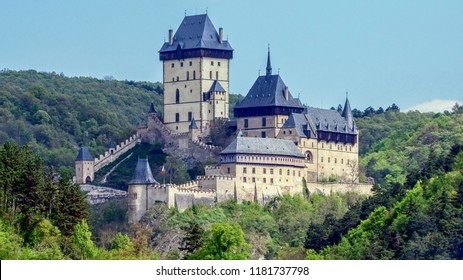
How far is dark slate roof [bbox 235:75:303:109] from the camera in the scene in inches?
4857

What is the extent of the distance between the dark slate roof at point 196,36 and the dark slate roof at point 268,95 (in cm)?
345

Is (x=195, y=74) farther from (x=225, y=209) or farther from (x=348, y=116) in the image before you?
(x=225, y=209)

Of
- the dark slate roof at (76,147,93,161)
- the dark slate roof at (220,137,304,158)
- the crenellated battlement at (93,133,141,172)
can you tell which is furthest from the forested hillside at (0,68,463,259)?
the dark slate roof at (220,137,304,158)

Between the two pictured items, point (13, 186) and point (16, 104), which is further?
point (16, 104)

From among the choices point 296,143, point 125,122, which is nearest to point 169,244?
point 296,143

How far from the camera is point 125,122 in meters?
160

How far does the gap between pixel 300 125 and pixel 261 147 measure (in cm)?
507

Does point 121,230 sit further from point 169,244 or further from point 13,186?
point 13,186

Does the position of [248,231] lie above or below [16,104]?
below

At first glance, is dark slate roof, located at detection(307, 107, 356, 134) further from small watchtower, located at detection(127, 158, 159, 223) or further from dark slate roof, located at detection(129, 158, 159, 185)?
small watchtower, located at detection(127, 158, 159, 223)

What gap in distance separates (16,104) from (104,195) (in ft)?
133

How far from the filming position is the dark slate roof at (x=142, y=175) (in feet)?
377

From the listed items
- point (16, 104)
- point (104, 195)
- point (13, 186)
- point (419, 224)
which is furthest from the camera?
point (16, 104)

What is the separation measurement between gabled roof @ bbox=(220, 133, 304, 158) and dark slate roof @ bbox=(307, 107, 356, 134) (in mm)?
4350
